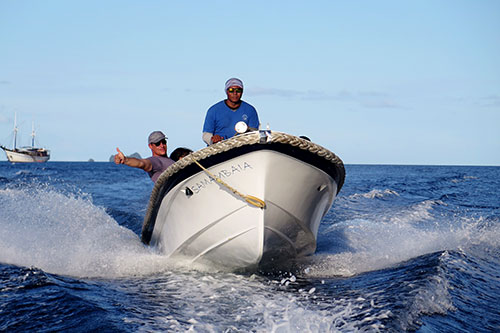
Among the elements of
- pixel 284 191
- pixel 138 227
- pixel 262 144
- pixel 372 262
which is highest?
pixel 262 144

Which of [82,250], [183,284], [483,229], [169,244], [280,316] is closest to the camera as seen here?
[280,316]

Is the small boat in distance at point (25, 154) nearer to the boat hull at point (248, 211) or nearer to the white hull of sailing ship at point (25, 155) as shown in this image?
the white hull of sailing ship at point (25, 155)

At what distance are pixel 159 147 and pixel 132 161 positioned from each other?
1001 millimetres

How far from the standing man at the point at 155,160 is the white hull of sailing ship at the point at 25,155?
108 meters

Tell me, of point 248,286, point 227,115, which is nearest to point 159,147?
point 227,115

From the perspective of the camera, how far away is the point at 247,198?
5.68m

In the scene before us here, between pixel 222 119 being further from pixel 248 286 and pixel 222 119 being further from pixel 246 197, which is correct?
pixel 248 286

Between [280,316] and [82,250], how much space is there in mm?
4065

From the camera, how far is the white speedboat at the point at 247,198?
5555mm

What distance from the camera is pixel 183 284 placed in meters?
5.80

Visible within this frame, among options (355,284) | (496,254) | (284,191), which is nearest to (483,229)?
(496,254)

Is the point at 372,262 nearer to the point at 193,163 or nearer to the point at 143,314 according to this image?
the point at 193,163

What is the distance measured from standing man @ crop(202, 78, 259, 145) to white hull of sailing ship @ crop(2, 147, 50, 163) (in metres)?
109

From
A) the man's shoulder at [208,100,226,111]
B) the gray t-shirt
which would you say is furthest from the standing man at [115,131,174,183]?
the man's shoulder at [208,100,226,111]
